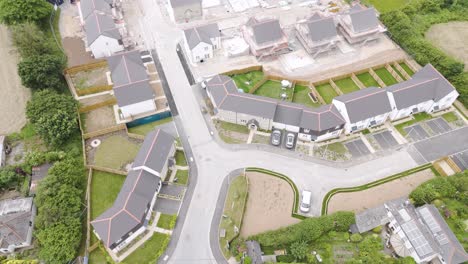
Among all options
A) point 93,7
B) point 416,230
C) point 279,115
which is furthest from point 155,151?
point 93,7

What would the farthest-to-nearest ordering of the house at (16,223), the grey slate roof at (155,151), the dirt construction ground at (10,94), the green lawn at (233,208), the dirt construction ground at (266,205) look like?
the dirt construction ground at (10,94) → the grey slate roof at (155,151) → the dirt construction ground at (266,205) → the green lawn at (233,208) → the house at (16,223)

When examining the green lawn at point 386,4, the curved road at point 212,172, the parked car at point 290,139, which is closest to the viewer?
the curved road at point 212,172

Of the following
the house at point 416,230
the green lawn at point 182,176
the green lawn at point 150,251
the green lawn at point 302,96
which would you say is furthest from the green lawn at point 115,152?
the house at point 416,230

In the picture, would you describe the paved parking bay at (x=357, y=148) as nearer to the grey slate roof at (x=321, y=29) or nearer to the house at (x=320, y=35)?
the house at (x=320, y=35)

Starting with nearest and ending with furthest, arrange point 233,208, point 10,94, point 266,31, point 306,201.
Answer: point 306,201, point 233,208, point 10,94, point 266,31

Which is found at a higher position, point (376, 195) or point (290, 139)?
point (290, 139)

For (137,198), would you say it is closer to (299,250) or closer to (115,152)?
(115,152)
